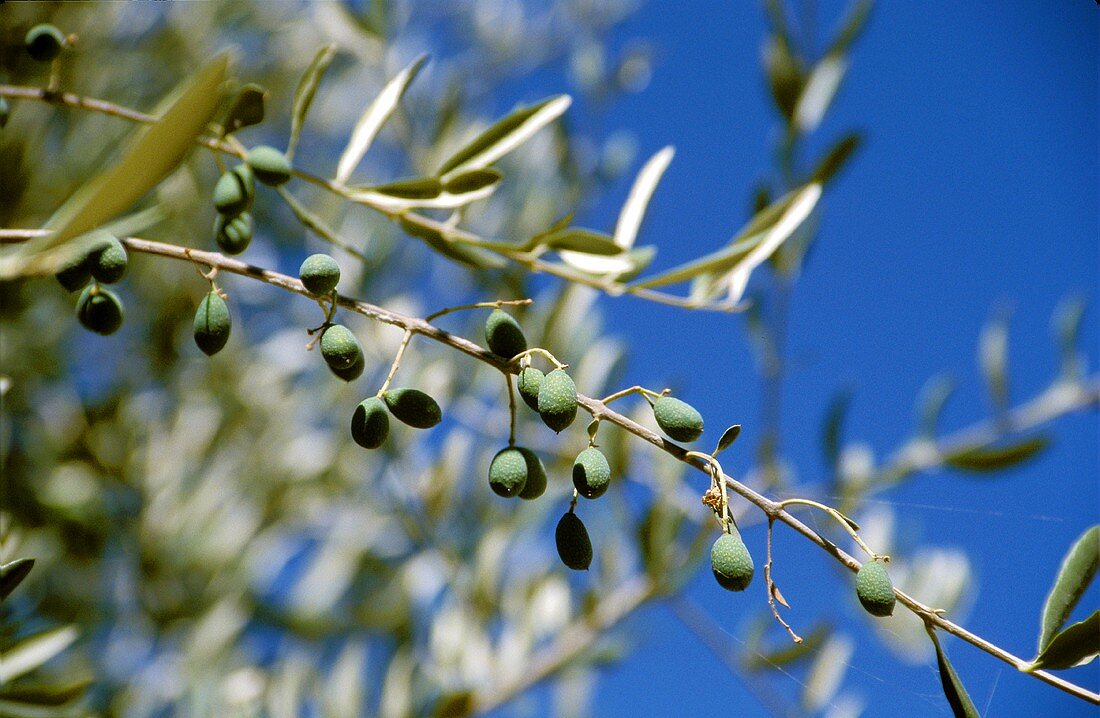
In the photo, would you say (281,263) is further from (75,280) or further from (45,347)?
(75,280)

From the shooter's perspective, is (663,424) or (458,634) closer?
(663,424)

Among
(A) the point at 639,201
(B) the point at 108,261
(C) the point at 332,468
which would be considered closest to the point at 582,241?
(A) the point at 639,201

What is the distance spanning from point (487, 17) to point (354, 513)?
2.21 meters

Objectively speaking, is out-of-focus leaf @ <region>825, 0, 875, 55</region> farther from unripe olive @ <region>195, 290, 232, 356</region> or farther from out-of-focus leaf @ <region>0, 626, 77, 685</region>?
out-of-focus leaf @ <region>0, 626, 77, 685</region>

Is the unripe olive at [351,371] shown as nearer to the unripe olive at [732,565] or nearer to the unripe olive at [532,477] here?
the unripe olive at [532,477]

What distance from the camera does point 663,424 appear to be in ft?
2.73

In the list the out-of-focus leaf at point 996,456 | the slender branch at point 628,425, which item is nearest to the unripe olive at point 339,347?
the slender branch at point 628,425

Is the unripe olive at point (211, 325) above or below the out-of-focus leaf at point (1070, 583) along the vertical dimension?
below

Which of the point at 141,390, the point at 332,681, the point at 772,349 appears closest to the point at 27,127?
the point at 141,390

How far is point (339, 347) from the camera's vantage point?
829mm

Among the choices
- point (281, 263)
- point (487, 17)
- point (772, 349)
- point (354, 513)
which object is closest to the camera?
point (772, 349)

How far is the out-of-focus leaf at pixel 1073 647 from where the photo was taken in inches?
28.7

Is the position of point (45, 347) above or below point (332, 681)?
above

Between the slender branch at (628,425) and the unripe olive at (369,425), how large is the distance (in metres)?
0.09
